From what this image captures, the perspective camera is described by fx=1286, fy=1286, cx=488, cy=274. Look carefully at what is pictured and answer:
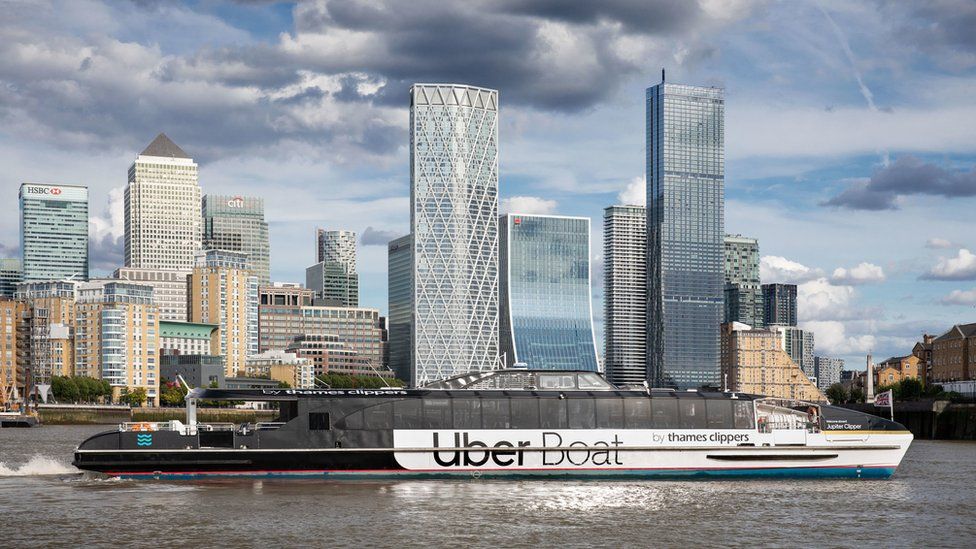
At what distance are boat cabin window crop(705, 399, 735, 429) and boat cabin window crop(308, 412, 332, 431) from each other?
16408 mm

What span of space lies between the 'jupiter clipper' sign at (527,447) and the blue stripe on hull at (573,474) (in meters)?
0.30

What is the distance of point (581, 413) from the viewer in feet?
182

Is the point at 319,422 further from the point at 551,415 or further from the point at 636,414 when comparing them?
the point at 636,414

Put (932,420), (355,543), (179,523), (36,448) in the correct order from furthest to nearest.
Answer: (932,420), (36,448), (179,523), (355,543)

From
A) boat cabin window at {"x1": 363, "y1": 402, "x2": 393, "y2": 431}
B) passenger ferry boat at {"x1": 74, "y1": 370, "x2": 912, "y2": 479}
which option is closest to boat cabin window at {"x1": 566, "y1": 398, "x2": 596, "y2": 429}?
passenger ferry boat at {"x1": 74, "y1": 370, "x2": 912, "y2": 479}

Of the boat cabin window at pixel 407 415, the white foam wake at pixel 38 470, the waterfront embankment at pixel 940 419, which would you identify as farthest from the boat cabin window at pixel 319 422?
the waterfront embankment at pixel 940 419

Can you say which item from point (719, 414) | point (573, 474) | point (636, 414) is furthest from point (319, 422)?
point (719, 414)

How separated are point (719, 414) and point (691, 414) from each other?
49.9 inches

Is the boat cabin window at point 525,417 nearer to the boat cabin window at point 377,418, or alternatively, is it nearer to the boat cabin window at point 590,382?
the boat cabin window at point 590,382

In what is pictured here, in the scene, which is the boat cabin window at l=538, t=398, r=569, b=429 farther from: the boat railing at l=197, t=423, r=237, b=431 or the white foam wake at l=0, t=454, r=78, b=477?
the white foam wake at l=0, t=454, r=78, b=477

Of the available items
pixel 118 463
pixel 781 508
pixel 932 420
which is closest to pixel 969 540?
pixel 781 508

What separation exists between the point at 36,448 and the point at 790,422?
192 feet

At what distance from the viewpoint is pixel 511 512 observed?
45.5m

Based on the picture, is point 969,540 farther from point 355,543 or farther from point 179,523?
point 179,523
